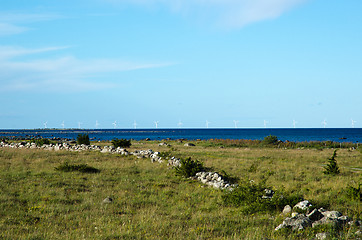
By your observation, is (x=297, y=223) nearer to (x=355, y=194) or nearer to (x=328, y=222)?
(x=328, y=222)

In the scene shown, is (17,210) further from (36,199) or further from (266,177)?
(266,177)

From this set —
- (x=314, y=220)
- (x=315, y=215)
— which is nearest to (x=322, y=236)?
(x=314, y=220)

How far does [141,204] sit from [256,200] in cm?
497

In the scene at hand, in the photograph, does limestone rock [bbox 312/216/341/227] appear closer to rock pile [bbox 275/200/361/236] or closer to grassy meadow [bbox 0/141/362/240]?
rock pile [bbox 275/200/361/236]

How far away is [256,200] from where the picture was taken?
13.1 m

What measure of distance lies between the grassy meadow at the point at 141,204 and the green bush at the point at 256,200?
315mm

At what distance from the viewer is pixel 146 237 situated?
9.02 metres

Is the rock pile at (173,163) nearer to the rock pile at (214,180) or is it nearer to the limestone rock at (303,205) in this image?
the rock pile at (214,180)

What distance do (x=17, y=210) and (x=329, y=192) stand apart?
14.2 metres

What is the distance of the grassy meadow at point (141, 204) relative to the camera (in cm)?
951

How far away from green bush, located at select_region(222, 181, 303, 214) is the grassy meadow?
12.4 inches

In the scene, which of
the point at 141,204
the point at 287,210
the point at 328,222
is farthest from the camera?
the point at 141,204

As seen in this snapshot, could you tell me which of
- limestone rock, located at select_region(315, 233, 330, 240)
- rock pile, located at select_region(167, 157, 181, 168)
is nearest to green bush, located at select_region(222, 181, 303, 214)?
limestone rock, located at select_region(315, 233, 330, 240)

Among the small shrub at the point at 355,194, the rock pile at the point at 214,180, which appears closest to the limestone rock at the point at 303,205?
the small shrub at the point at 355,194
